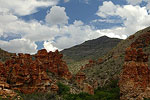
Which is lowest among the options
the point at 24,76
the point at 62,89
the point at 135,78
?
the point at 62,89

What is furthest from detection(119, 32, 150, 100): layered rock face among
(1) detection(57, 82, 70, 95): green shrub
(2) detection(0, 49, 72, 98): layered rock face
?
(2) detection(0, 49, 72, 98): layered rock face

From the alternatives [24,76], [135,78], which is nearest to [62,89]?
[24,76]

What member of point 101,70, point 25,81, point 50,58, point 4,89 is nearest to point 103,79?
point 101,70

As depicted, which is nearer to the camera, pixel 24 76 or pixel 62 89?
pixel 24 76

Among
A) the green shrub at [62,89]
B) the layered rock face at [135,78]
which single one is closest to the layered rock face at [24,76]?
the green shrub at [62,89]

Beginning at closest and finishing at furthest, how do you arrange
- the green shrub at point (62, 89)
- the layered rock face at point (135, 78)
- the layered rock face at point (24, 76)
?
the layered rock face at point (135, 78), the layered rock face at point (24, 76), the green shrub at point (62, 89)

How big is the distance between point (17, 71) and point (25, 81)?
2.24 meters

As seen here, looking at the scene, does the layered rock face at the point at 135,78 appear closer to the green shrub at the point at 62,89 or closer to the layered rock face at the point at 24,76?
the green shrub at the point at 62,89

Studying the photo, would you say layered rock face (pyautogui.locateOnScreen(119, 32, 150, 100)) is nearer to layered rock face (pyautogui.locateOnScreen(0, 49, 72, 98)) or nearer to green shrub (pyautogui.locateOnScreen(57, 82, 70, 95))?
green shrub (pyautogui.locateOnScreen(57, 82, 70, 95))

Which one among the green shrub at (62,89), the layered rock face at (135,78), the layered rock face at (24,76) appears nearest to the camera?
the layered rock face at (135,78)

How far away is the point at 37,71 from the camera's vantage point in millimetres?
38531

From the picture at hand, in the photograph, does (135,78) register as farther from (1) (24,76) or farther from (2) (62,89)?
(1) (24,76)

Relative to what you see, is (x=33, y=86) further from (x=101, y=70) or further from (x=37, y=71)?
(x=101, y=70)

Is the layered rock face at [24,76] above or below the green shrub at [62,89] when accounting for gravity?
above
